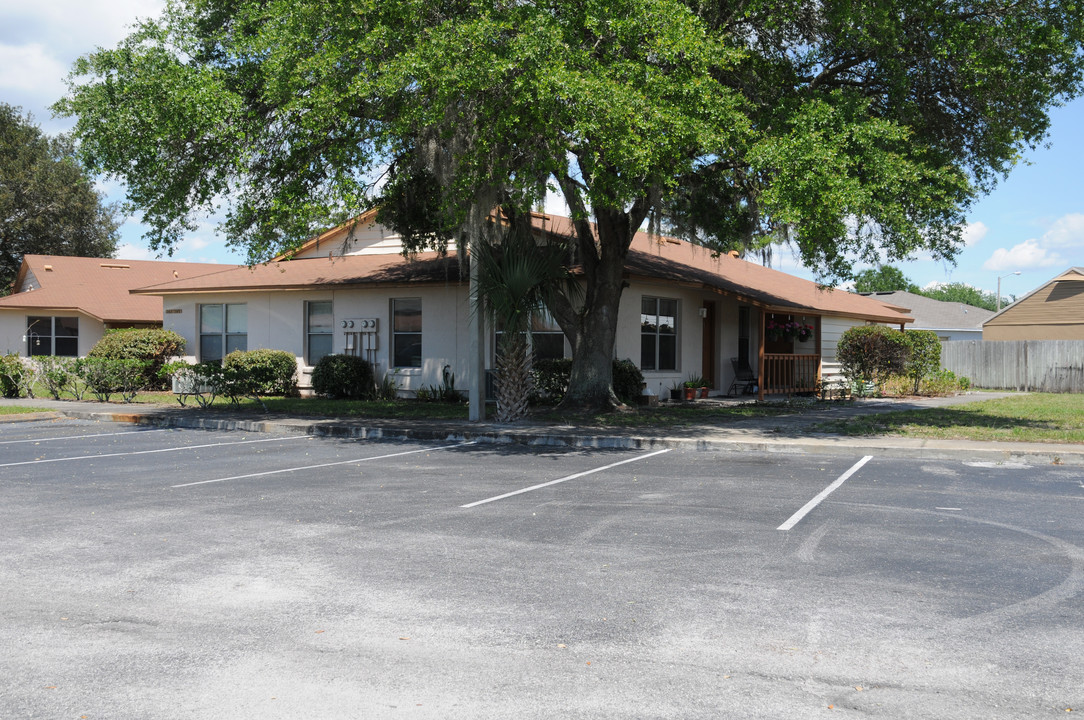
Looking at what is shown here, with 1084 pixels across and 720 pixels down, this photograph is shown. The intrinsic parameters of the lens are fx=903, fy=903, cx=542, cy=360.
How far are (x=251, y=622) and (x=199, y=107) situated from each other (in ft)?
33.6

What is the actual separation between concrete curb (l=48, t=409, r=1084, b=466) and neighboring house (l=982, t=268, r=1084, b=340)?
3100 centimetres

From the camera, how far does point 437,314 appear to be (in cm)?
2228

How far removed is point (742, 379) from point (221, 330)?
15039 mm

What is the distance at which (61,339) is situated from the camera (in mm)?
34750

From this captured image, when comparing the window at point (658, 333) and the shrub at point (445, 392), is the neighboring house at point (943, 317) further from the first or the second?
the shrub at point (445, 392)

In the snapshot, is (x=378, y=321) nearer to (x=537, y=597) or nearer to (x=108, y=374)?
(x=108, y=374)

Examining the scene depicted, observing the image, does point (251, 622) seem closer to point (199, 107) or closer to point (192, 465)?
point (192, 465)

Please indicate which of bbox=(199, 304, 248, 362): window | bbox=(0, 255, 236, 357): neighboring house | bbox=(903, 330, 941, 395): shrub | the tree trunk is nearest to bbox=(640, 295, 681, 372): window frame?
the tree trunk

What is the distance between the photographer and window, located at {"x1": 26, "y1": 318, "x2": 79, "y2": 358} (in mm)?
34344

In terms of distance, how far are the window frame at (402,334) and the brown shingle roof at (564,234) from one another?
2.61 feet

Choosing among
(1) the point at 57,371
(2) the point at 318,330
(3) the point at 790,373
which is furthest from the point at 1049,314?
(1) the point at 57,371

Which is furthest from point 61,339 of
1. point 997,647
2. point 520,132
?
point 997,647

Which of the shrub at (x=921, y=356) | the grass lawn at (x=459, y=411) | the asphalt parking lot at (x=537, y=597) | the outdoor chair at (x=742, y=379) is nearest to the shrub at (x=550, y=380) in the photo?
the grass lawn at (x=459, y=411)

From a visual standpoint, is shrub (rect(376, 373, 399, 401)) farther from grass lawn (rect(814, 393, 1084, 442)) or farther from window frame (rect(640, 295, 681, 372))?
grass lawn (rect(814, 393, 1084, 442))
